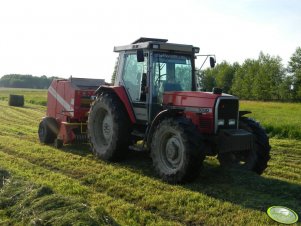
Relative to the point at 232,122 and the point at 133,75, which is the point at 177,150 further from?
the point at 133,75

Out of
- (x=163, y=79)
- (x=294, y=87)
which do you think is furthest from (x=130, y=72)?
(x=294, y=87)

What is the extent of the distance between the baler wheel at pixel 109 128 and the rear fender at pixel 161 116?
909 millimetres

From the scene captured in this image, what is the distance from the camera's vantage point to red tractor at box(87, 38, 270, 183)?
686cm

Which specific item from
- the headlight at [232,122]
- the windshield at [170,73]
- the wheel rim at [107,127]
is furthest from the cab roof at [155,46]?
the headlight at [232,122]

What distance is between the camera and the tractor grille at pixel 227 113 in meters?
7.10

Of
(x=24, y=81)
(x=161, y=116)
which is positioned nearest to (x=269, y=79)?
(x=161, y=116)

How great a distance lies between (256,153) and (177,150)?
1.60m

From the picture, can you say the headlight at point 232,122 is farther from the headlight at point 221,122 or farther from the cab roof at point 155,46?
the cab roof at point 155,46

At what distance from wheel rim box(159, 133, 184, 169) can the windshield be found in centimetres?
102

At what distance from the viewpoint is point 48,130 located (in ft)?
34.9

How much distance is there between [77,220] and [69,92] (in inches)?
247

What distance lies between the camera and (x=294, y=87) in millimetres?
55125

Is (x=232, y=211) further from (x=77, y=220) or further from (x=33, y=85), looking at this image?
(x=33, y=85)

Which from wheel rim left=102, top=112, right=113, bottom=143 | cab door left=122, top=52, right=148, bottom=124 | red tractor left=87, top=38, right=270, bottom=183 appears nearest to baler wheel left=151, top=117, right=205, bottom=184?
red tractor left=87, top=38, right=270, bottom=183
